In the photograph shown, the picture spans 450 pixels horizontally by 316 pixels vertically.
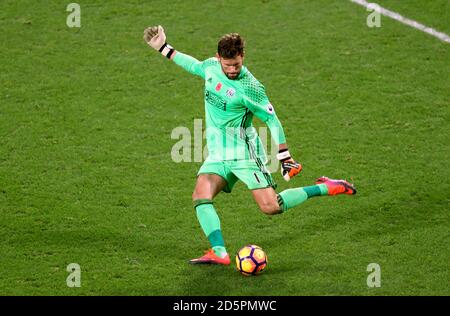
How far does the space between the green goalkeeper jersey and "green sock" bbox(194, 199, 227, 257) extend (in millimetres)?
462

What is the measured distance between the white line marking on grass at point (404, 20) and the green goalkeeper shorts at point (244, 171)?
4.71 meters

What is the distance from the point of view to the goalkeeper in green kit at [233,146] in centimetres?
755

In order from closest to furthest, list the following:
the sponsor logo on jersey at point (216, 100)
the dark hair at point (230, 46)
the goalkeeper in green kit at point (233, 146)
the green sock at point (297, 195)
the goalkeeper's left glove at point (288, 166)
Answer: the dark hair at point (230, 46), the goalkeeper's left glove at point (288, 166), the goalkeeper in green kit at point (233, 146), the sponsor logo on jersey at point (216, 100), the green sock at point (297, 195)

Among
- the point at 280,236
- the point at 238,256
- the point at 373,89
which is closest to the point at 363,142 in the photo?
the point at 373,89

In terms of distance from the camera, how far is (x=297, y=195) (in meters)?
7.95

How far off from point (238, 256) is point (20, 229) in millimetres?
2165

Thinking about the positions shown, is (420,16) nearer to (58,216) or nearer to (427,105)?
(427,105)

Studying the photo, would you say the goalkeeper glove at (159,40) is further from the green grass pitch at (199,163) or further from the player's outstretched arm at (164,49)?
the green grass pitch at (199,163)

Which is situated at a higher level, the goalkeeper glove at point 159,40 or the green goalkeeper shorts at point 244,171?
the goalkeeper glove at point 159,40

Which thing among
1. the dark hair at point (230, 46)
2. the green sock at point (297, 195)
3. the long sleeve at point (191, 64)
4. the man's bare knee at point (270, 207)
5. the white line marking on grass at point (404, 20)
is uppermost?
the white line marking on grass at point (404, 20)

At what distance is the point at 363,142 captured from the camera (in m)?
9.68

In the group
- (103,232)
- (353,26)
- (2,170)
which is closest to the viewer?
(103,232)

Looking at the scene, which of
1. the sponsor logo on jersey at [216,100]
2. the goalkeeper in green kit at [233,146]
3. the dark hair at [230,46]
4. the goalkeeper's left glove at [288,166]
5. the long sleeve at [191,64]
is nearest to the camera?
the dark hair at [230,46]

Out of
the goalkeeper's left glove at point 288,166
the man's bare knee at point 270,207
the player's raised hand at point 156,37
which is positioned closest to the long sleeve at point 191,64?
the player's raised hand at point 156,37
